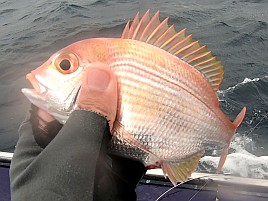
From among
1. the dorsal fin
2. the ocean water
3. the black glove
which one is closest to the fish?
the dorsal fin

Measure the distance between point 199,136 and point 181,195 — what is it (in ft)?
5.21

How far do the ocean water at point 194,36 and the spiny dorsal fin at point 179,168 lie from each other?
288 cm

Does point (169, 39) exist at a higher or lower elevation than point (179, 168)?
higher

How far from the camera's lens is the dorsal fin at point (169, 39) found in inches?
69.2

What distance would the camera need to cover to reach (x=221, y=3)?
12172mm

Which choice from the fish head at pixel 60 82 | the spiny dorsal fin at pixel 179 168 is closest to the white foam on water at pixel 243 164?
the spiny dorsal fin at pixel 179 168

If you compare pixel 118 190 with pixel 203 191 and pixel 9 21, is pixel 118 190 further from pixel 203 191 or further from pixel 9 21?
pixel 9 21

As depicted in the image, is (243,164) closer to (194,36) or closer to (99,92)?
(99,92)

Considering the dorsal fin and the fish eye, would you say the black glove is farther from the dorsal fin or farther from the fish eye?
the dorsal fin

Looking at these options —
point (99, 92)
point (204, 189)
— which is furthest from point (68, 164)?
point (204, 189)

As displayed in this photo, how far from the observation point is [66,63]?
1.68 meters

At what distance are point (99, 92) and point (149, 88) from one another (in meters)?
0.27

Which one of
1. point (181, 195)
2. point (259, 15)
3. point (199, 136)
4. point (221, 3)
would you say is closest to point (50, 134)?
point (199, 136)

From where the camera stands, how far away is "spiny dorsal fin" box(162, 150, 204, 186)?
1.85 metres
